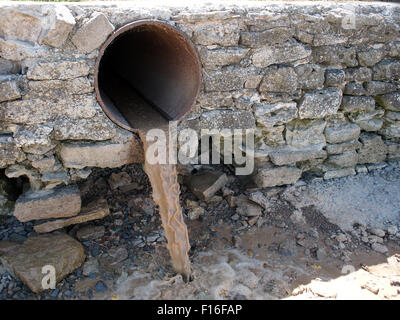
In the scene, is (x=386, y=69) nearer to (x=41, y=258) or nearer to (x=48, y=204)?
(x=48, y=204)

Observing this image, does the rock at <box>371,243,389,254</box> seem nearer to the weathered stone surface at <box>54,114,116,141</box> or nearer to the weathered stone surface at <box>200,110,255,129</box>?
the weathered stone surface at <box>200,110,255,129</box>

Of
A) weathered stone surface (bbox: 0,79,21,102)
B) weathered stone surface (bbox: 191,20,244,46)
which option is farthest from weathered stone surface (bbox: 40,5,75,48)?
weathered stone surface (bbox: 191,20,244,46)

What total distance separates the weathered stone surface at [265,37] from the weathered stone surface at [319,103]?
2.08 feet

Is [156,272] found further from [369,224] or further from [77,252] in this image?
[369,224]

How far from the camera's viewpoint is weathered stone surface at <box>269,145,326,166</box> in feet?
13.2

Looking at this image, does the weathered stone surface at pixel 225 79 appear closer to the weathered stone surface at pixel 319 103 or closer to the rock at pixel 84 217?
the weathered stone surface at pixel 319 103

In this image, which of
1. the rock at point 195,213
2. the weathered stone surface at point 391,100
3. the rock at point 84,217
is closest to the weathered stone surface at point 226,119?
the rock at point 195,213

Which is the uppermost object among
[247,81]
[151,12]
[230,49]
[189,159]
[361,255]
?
[151,12]

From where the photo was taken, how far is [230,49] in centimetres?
351

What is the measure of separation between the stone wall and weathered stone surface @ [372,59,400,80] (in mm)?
11

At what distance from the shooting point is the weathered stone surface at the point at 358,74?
3.95m

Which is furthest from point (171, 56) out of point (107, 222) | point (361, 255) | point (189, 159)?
point (361, 255)
